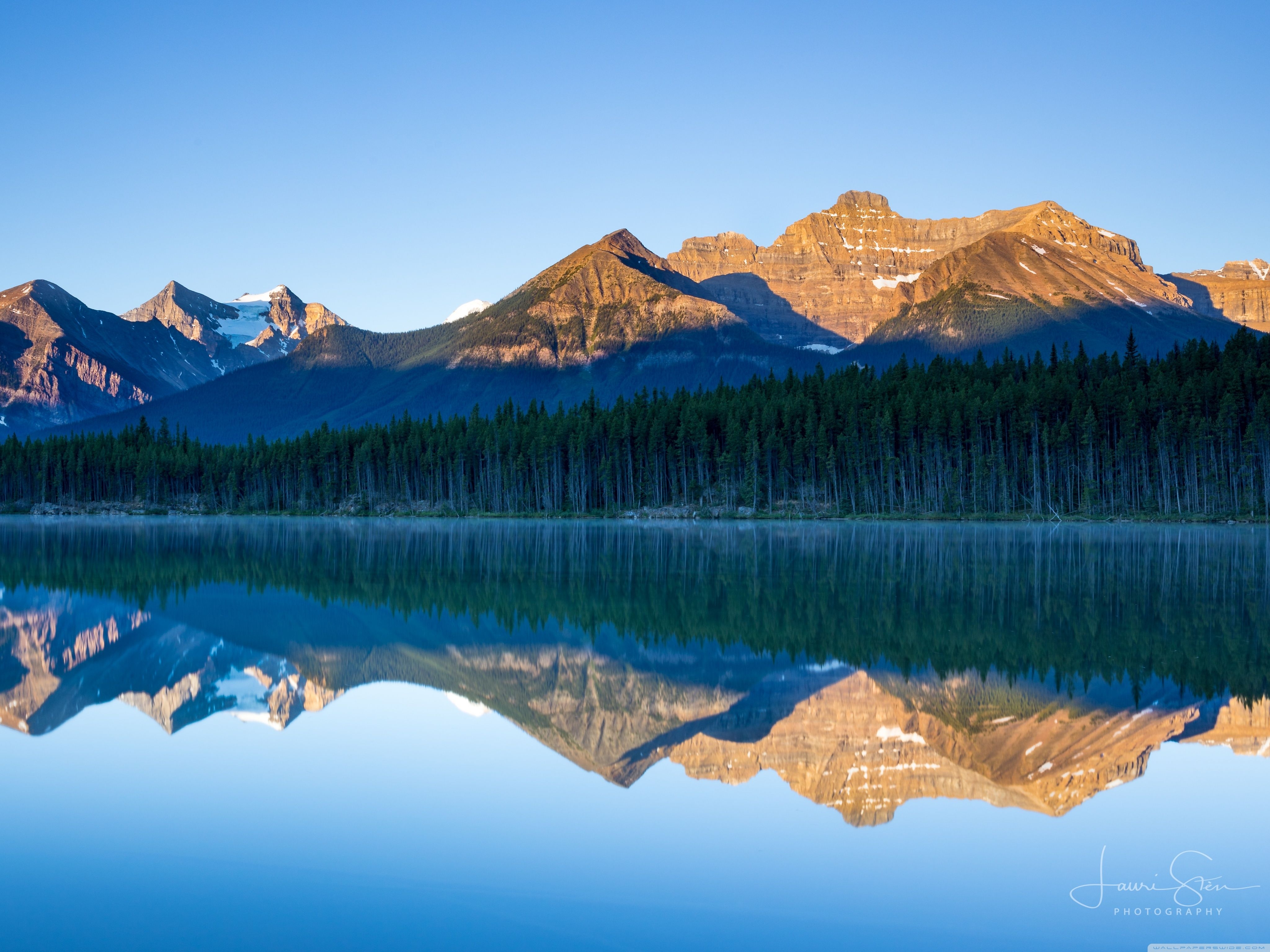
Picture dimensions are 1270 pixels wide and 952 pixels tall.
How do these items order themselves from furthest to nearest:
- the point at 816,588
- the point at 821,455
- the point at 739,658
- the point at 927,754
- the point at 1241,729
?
the point at 821,455, the point at 816,588, the point at 739,658, the point at 1241,729, the point at 927,754

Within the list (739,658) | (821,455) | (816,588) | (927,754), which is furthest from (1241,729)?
(821,455)

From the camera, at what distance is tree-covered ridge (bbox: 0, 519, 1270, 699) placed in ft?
59.7

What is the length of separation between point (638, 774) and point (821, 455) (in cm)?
9217

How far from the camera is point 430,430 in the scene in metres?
131

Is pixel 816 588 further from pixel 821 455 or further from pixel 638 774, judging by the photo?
pixel 821 455

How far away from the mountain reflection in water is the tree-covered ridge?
0.14m

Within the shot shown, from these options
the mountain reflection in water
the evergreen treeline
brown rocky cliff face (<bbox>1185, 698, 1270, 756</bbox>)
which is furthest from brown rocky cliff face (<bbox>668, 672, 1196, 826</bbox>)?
the evergreen treeline

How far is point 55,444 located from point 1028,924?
16292 cm

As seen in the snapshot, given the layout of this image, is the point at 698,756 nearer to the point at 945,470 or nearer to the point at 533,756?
the point at 533,756

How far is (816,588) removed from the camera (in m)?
28.9

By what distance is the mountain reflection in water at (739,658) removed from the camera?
11945mm

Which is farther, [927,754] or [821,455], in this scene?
[821,455]

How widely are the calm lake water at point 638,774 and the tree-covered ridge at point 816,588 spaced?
0.24 metres

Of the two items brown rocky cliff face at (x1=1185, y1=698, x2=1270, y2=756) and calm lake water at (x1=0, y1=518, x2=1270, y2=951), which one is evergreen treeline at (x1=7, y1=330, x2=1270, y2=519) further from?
brown rocky cliff face at (x1=1185, y1=698, x2=1270, y2=756)
